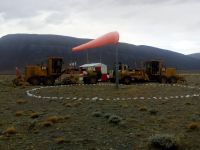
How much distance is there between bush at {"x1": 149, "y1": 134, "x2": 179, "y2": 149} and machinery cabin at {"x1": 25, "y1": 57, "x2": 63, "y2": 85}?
116ft

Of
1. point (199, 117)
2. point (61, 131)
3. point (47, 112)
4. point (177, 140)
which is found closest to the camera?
point (177, 140)

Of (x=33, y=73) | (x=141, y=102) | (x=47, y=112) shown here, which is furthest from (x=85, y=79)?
(x=47, y=112)

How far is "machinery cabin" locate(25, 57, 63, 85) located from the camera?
161ft

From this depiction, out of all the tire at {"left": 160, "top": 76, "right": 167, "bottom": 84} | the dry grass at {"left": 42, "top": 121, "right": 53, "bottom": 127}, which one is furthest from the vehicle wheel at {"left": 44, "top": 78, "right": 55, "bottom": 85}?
the dry grass at {"left": 42, "top": 121, "right": 53, "bottom": 127}

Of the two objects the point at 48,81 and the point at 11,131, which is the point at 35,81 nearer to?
the point at 48,81

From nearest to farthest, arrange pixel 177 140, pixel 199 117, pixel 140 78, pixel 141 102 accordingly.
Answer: pixel 177 140
pixel 199 117
pixel 141 102
pixel 140 78

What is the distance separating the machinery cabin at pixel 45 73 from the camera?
161 ft

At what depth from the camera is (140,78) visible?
48.9m

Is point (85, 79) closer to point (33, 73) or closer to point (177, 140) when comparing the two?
point (33, 73)

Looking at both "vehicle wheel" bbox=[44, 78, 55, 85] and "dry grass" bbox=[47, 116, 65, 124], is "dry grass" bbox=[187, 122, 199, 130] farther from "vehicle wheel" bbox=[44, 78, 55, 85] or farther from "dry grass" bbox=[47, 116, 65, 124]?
"vehicle wheel" bbox=[44, 78, 55, 85]

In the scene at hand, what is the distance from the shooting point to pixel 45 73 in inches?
1943

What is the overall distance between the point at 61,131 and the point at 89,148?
2721mm

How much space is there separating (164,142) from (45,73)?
119 feet

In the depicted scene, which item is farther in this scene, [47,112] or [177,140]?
[47,112]
